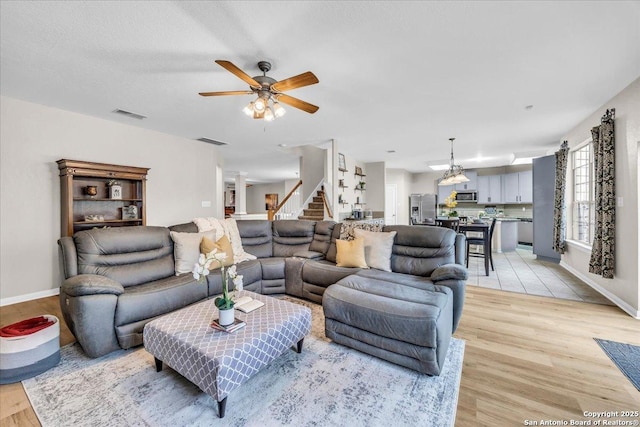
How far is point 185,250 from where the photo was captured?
9.93 ft

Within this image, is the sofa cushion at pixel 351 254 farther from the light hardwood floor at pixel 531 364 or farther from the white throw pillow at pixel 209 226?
the white throw pillow at pixel 209 226

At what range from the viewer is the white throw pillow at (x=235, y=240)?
3515 millimetres

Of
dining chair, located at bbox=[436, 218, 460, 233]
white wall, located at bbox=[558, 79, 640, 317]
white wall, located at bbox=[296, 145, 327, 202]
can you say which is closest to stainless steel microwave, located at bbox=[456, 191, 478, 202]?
dining chair, located at bbox=[436, 218, 460, 233]

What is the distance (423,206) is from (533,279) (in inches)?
221

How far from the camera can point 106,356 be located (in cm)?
219

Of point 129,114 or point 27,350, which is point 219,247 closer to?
point 27,350

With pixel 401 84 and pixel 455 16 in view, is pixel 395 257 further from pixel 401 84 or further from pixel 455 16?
pixel 455 16

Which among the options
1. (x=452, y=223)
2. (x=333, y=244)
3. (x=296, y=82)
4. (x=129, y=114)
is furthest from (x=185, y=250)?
(x=452, y=223)

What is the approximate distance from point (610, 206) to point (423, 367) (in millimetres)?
3345

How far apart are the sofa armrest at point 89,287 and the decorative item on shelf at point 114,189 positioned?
2.52 metres

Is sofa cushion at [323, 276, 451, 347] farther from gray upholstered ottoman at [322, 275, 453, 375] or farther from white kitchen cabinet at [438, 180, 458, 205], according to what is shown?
white kitchen cabinet at [438, 180, 458, 205]

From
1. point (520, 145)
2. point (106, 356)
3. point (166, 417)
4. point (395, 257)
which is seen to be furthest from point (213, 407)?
point (520, 145)

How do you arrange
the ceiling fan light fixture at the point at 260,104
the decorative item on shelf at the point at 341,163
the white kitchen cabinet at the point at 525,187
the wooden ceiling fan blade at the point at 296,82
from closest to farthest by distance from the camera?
the wooden ceiling fan blade at the point at 296,82 < the ceiling fan light fixture at the point at 260,104 < the decorative item on shelf at the point at 341,163 < the white kitchen cabinet at the point at 525,187

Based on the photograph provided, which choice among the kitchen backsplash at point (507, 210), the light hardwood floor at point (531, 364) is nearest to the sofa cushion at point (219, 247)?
the light hardwood floor at point (531, 364)
